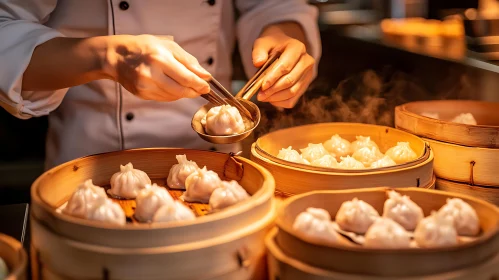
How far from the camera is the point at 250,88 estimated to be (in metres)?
2.12

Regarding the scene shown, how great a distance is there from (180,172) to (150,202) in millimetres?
324

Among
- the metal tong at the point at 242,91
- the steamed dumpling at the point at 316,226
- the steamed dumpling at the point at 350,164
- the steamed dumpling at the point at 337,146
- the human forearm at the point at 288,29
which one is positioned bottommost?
the steamed dumpling at the point at 337,146

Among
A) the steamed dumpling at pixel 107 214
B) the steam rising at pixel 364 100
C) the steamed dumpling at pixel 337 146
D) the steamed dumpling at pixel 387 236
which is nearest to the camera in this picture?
the steamed dumpling at pixel 387 236

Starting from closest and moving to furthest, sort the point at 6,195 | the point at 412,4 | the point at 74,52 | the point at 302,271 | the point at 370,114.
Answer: the point at 302,271 → the point at 74,52 → the point at 370,114 → the point at 6,195 → the point at 412,4

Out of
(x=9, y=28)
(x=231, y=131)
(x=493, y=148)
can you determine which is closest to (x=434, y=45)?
(x=493, y=148)

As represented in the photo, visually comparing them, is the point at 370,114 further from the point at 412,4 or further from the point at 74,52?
the point at 412,4

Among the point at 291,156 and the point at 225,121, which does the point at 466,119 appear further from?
the point at 225,121

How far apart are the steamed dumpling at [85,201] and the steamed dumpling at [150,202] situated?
0.10 meters

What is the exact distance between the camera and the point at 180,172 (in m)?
1.94

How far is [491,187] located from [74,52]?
1.47 meters

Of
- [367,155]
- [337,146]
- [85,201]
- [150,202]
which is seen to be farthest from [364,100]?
[85,201]

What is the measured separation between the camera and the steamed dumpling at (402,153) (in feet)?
7.00

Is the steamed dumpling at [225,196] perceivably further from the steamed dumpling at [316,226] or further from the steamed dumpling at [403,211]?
the steamed dumpling at [403,211]

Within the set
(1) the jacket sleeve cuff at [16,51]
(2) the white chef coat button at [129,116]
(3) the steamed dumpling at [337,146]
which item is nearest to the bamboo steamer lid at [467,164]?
(3) the steamed dumpling at [337,146]
